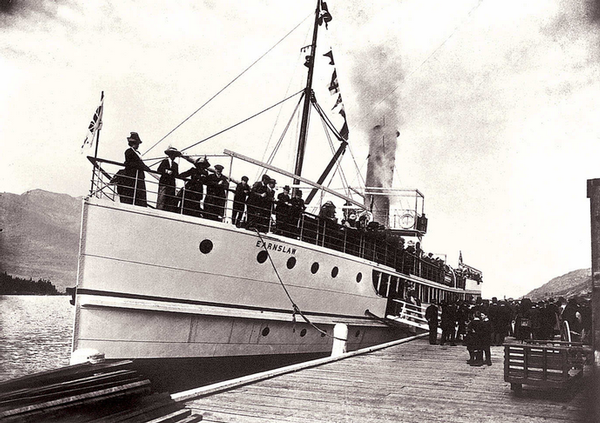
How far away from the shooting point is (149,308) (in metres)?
9.97

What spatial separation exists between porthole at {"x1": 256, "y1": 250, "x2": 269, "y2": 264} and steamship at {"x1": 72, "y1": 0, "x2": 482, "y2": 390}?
3cm

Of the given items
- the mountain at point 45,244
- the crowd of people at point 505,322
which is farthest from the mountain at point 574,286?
the mountain at point 45,244

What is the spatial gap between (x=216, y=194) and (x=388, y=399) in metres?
6.43

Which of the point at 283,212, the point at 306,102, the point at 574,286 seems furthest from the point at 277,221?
the point at 574,286

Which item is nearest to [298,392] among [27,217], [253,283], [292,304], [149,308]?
[149,308]

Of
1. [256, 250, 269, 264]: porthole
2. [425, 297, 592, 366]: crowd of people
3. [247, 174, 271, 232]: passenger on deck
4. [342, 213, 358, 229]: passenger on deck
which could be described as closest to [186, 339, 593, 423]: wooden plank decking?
[425, 297, 592, 366]: crowd of people

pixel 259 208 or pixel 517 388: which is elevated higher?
pixel 259 208

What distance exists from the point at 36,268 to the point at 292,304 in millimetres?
128909

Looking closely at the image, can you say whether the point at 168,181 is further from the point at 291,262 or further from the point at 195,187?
the point at 291,262

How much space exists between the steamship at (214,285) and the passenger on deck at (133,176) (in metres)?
0.13

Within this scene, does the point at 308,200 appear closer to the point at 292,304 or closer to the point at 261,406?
the point at 292,304

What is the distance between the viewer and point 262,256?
12109 mm

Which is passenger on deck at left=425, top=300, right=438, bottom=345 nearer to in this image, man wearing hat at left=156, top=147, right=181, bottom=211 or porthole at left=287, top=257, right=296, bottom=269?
porthole at left=287, top=257, right=296, bottom=269

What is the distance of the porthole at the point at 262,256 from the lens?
472 inches
